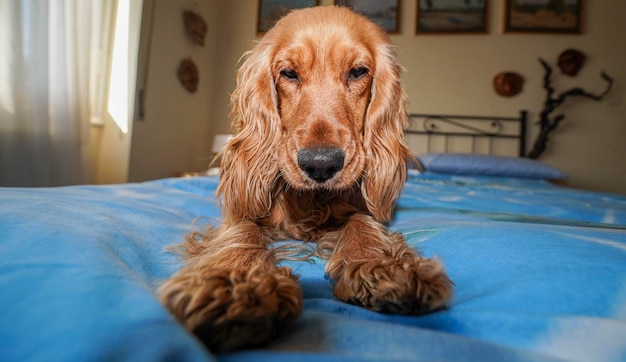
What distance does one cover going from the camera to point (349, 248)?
100 cm

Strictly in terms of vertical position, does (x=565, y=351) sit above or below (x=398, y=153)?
below

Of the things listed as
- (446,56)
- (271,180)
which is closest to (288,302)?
(271,180)

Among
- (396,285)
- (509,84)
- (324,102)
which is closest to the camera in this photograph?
(396,285)

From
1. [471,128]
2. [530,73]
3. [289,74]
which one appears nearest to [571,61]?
[530,73]

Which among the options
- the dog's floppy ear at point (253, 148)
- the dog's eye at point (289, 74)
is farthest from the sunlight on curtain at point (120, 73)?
the dog's eye at point (289, 74)

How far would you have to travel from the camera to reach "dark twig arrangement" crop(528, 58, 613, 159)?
464 centimetres

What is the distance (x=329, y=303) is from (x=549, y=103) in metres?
4.91

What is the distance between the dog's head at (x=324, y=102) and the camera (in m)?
1.22

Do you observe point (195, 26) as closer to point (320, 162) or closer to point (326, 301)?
point (320, 162)

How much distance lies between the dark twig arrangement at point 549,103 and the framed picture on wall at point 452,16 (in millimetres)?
882

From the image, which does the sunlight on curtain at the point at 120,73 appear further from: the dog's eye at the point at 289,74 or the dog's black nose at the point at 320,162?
the dog's black nose at the point at 320,162

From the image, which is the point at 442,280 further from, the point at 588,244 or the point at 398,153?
the point at 398,153

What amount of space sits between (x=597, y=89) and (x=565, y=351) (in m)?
5.39

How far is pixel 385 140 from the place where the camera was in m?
1.36
